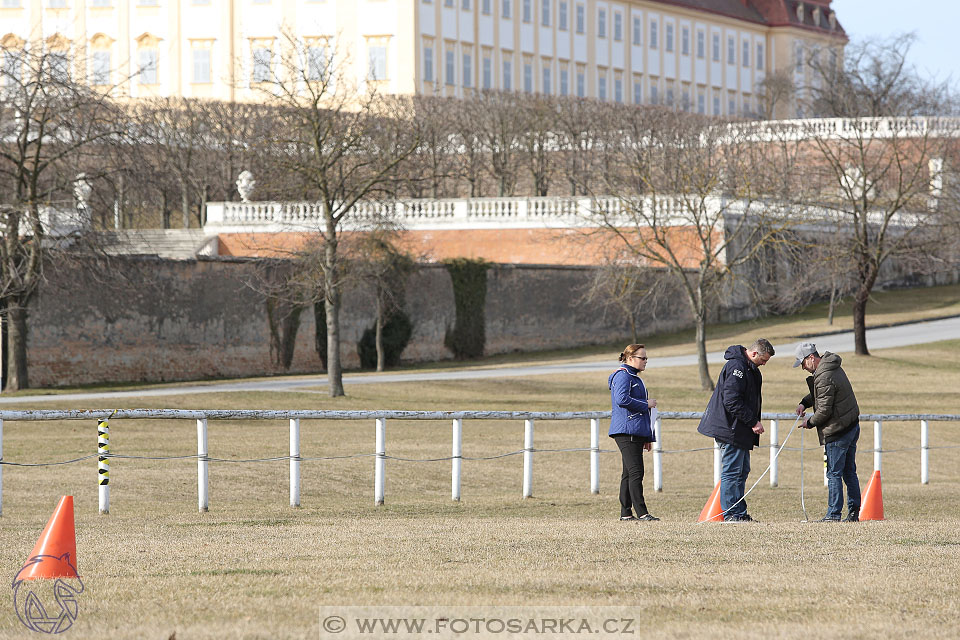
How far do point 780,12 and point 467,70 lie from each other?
32.5 metres

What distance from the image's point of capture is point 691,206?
4528cm

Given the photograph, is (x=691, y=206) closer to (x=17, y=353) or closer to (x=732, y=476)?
(x=17, y=353)

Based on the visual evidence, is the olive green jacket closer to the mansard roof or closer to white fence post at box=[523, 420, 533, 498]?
white fence post at box=[523, 420, 533, 498]

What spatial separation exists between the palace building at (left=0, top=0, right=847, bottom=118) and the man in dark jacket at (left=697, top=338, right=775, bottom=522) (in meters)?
68.4

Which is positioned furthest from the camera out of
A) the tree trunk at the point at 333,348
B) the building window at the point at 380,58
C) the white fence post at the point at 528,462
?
the building window at the point at 380,58

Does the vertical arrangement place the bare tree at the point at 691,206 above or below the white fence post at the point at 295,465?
above

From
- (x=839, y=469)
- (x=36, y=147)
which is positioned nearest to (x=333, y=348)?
(x=36, y=147)

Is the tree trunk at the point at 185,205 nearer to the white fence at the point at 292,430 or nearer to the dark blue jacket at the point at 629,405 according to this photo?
the white fence at the point at 292,430

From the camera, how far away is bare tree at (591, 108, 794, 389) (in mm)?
38406

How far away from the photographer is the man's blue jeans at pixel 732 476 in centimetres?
1355

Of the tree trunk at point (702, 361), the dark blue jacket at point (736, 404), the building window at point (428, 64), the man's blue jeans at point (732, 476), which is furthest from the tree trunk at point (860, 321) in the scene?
the building window at point (428, 64)

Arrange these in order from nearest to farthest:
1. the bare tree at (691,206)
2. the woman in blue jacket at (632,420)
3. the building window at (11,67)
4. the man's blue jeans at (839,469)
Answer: the woman in blue jacket at (632,420) < the man's blue jeans at (839,469) < the building window at (11,67) < the bare tree at (691,206)

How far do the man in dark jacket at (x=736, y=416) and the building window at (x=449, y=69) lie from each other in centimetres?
7751

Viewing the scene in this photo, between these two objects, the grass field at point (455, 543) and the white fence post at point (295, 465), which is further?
the white fence post at point (295, 465)
